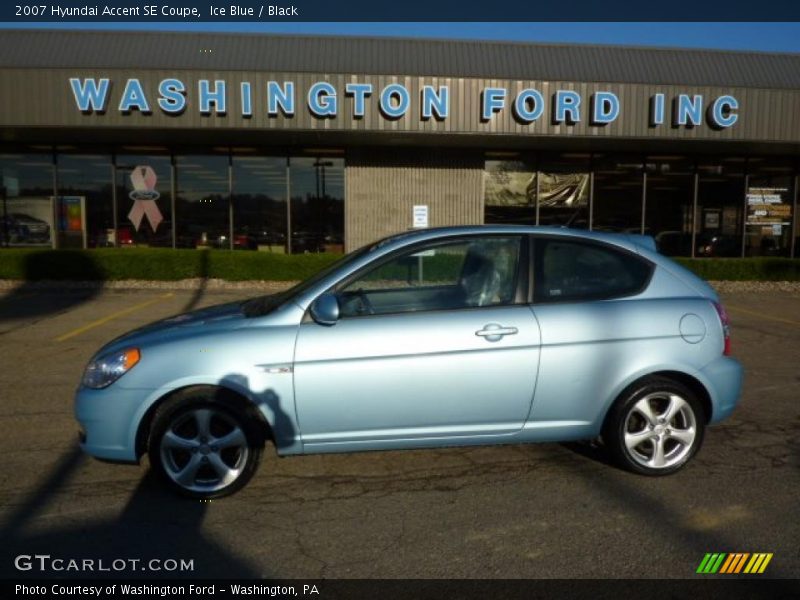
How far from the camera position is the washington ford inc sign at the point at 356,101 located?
49.5ft

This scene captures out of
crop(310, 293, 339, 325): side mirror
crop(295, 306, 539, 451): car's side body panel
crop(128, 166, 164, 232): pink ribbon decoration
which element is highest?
crop(128, 166, 164, 232): pink ribbon decoration

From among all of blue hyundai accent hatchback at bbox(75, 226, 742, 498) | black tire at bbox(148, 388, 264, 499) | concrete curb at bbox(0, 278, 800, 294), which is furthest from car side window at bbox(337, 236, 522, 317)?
concrete curb at bbox(0, 278, 800, 294)

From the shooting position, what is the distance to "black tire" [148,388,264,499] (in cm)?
410

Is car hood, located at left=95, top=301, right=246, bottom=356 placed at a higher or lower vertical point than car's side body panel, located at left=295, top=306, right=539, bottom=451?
higher

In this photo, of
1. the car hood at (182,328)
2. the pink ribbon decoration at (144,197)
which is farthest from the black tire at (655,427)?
the pink ribbon decoration at (144,197)

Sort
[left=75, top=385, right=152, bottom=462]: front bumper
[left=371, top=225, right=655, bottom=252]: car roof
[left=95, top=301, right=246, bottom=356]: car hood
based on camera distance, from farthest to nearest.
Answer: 1. [left=371, top=225, right=655, bottom=252]: car roof
2. [left=95, top=301, right=246, bottom=356]: car hood
3. [left=75, top=385, right=152, bottom=462]: front bumper

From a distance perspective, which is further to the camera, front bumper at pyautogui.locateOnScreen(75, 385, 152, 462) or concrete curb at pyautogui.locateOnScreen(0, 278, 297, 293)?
concrete curb at pyautogui.locateOnScreen(0, 278, 297, 293)

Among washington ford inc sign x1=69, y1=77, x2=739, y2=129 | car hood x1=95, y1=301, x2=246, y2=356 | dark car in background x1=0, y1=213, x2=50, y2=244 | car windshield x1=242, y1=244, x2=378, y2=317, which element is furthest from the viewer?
dark car in background x1=0, y1=213, x2=50, y2=244

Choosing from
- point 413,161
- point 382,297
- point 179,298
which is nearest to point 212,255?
point 179,298

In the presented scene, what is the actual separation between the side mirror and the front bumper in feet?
3.40

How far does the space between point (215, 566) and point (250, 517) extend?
0.54m

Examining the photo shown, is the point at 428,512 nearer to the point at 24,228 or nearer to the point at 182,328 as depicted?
the point at 182,328

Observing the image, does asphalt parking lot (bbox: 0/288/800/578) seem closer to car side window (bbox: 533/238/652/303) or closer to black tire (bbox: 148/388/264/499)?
black tire (bbox: 148/388/264/499)

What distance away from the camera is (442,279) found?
524 centimetres
